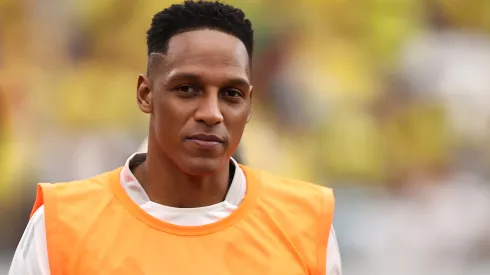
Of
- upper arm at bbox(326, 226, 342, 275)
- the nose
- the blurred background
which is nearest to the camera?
the nose

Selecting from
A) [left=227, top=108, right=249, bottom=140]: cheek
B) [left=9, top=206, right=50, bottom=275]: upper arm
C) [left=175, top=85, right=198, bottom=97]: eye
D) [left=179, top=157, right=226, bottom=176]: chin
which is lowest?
[left=9, top=206, right=50, bottom=275]: upper arm

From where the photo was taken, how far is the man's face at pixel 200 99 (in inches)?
32.8

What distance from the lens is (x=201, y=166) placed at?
84cm

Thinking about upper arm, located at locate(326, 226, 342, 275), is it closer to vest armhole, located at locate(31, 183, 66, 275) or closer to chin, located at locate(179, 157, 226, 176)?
chin, located at locate(179, 157, 226, 176)

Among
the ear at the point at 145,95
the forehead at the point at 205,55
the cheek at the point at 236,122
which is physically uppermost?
the forehead at the point at 205,55

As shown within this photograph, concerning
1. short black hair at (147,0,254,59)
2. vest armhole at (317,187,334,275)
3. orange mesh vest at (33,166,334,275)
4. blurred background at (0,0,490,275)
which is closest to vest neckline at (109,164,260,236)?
orange mesh vest at (33,166,334,275)

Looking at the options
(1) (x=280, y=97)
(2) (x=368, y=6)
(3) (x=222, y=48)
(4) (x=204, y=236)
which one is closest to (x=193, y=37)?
(3) (x=222, y=48)

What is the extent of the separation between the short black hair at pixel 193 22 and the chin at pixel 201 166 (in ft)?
0.53

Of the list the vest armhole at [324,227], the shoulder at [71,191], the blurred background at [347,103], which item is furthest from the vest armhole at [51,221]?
the blurred background at [347,103]

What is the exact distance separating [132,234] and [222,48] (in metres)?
0.29

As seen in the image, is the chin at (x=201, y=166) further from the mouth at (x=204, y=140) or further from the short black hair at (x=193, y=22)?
the short black hair at (x=193, y=22)

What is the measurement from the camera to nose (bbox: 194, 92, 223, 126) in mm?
822

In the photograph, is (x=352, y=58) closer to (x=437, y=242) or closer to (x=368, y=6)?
(x=368, y=6)

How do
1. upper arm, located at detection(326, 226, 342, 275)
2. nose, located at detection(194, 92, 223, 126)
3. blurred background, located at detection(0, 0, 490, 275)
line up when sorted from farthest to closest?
blurred background, located at detection(0, 0, 490, 275), upper arm, located at detection(326, 226, 342, 275), nose, located at detection(194, 92, 223, 126)
